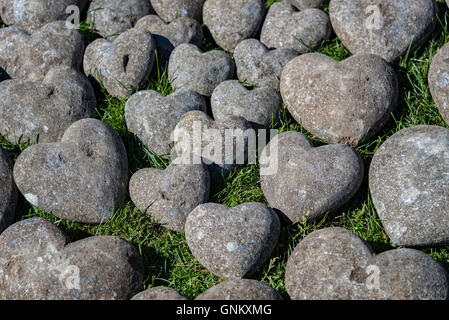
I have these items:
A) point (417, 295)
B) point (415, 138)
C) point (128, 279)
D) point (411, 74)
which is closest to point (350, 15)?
point (411, 74)

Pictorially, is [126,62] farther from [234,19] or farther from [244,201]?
[244,201]

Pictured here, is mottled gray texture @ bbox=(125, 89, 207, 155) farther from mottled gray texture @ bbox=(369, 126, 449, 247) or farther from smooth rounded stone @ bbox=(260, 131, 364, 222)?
mottled gray texture @ bbox=(369, 126, 449, 247)

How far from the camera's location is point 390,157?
113 inches

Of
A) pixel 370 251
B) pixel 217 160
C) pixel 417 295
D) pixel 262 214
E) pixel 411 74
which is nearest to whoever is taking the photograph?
pixel 417 295

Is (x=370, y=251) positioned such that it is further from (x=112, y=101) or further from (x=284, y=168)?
(x=112, y=101)

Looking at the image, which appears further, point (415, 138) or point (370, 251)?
point (415, 138)

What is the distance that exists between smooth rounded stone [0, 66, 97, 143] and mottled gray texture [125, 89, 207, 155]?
1.09 feet

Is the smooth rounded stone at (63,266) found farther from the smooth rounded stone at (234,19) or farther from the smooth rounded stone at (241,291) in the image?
the smooth rounded stone at (234,19)

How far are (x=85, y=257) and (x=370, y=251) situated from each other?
1368 mm

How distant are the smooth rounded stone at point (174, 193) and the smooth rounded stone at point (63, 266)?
11.1 inches

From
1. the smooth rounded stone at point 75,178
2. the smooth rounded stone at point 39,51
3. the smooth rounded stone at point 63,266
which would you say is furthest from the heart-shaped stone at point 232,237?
the smooth rounded stone at point 39,51

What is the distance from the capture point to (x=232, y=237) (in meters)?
2.64

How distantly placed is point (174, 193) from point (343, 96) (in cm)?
110

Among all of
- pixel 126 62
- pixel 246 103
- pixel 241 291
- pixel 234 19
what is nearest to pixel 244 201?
pixel 246 103
